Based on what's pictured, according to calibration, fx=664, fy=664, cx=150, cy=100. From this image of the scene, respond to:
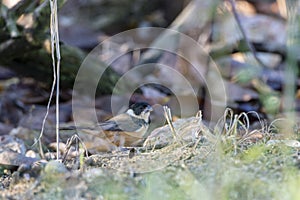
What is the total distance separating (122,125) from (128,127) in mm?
99

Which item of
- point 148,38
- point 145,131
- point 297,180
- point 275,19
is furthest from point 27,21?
point 275,19

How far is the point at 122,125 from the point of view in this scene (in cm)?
427

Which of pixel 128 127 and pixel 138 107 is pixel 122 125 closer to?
pixel 128 127

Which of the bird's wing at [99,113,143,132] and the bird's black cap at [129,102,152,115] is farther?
the bird's black cap at [129,102,152,115]

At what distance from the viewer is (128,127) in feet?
13.7

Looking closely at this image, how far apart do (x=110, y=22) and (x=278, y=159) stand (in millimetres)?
6038

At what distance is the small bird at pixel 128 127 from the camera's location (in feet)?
13.0

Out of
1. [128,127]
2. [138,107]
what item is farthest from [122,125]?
[138,107]

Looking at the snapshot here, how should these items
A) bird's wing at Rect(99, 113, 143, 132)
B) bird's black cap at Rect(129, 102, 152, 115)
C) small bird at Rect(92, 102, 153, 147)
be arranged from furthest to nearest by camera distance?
bird's black cap at Rect(129, 102, 152, 115)
bird's wing at Rect(99, 113, 143, 132)
small bird at Rect(92, 102, 153, 147)

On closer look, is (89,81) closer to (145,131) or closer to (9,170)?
(145,131)

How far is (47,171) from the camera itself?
2568mm

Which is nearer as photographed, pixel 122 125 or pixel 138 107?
pixel 122 125

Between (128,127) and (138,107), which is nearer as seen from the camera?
(128,127)

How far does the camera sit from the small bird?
3.97 meters
